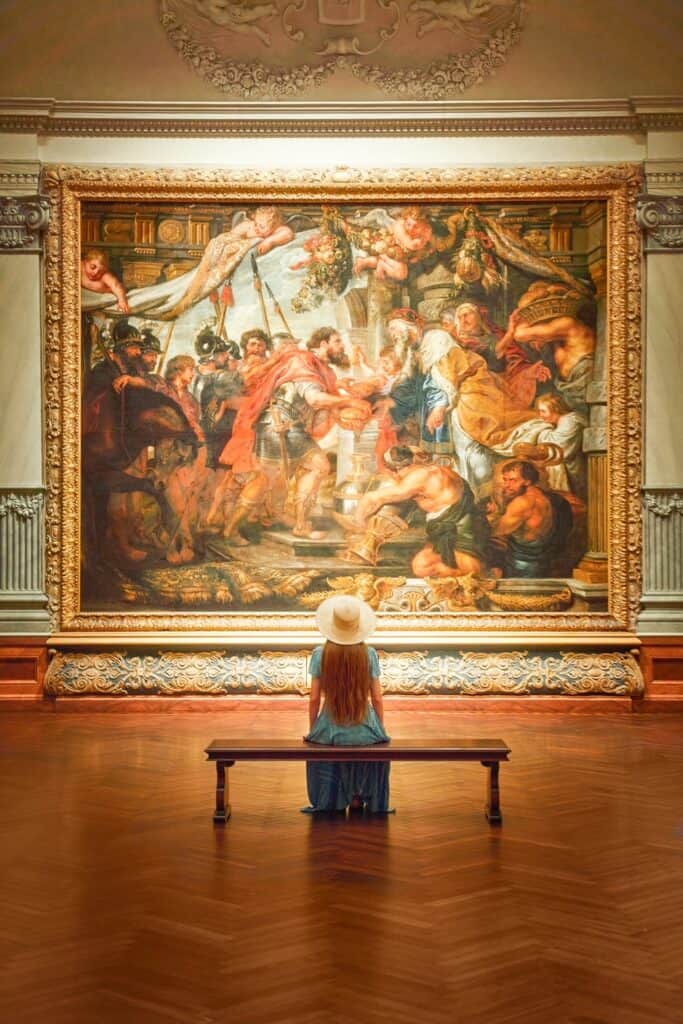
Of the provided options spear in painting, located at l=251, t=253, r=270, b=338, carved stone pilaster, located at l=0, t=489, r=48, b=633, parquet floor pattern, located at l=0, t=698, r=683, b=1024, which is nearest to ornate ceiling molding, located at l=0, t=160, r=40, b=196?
spear in painting, located at l=251, t=253, r=270, b=338

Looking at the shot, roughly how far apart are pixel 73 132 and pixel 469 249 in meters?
4.21

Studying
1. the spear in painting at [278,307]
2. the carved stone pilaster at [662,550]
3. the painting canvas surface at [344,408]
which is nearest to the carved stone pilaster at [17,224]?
the painting canvas surface at [344,408]

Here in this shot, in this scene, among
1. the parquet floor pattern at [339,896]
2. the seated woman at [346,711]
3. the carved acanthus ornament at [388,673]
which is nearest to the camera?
the parquet floor pattern at [339,896]

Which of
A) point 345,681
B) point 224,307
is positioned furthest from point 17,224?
point 345,681

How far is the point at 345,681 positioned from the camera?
772 centimetres

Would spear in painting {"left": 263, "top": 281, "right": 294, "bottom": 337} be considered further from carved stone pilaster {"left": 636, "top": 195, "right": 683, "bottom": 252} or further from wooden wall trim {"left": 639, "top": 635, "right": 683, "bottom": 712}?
wooden wall trim {"left": 639, "top": 635, "right": 683, "bottom": 712}

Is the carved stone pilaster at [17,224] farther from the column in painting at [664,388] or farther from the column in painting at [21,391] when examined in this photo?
the column in painting at [664,388]

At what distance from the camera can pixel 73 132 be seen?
12875mm

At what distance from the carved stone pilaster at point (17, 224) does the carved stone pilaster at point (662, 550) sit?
22.0 ft

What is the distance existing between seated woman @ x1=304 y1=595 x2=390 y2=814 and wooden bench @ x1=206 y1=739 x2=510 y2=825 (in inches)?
5.8

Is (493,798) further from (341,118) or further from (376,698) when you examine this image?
(341,118)

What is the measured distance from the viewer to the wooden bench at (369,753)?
7.44m

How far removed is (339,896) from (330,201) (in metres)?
8.44

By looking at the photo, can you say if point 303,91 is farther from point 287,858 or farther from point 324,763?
point 287,858
